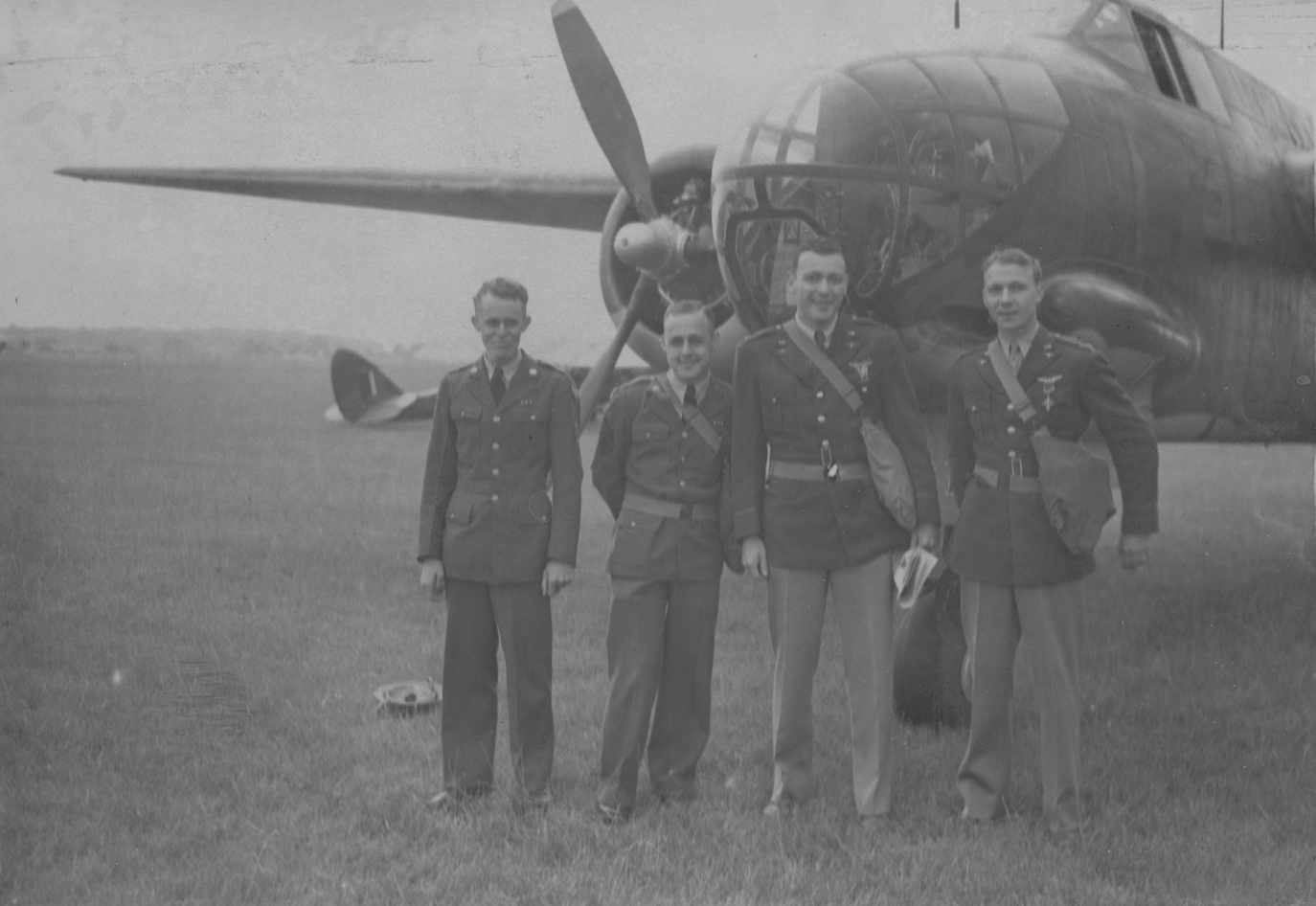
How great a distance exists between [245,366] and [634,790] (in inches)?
820

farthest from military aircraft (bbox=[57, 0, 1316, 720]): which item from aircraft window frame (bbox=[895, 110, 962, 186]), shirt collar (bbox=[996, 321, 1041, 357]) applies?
shirt collar (bbox=[996, 321, 1041, 357])

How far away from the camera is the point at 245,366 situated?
897 inches

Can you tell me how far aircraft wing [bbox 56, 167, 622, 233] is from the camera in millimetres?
7938

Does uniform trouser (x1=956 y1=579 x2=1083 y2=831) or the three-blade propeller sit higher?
the three-blade propeller

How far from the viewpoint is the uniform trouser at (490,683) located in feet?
13.3

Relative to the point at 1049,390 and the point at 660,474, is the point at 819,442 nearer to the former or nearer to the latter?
the point at 660,474

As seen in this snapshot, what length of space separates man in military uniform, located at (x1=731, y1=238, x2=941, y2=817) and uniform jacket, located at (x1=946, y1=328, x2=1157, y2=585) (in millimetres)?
196

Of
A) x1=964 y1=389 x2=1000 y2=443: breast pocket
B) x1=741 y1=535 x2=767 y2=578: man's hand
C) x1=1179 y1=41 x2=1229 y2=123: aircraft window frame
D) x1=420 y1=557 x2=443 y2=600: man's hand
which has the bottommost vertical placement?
x1=420 y1=557 x2=443 y2=600: man's hand

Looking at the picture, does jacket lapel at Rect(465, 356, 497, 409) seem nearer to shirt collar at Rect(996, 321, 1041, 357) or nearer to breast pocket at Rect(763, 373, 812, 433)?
breast pocket at Rect(763, 373, 812, 433)

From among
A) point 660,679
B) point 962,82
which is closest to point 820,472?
point 660,679

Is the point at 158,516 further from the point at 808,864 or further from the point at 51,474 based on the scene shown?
the point at 808,864

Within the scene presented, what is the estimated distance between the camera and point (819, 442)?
3.97 m

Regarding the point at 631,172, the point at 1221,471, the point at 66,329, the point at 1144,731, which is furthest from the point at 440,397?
the point at 1221,471

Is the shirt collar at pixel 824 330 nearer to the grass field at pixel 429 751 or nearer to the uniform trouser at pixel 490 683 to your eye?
the uniform trouser at pixel 490 683
